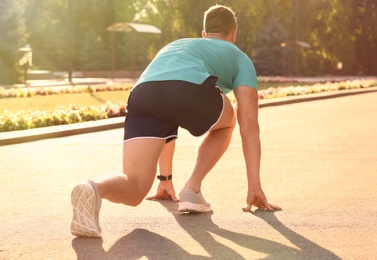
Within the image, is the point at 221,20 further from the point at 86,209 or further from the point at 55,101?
the point at 55,101

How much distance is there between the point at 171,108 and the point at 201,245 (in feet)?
2.97

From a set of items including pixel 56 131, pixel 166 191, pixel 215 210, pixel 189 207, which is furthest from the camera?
pixel 56 131

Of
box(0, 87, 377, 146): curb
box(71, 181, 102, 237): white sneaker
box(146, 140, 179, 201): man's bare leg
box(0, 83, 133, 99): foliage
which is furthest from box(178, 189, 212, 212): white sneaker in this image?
box(0, 83, 133, 99): foliage

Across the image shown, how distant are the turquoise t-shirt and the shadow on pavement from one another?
3.18ft

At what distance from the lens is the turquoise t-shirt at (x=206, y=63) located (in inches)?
242

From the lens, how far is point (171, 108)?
19.9 ft

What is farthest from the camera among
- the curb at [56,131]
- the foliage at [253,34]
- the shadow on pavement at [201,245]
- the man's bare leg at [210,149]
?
the foliage at [253,34]

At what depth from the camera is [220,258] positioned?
5.32m

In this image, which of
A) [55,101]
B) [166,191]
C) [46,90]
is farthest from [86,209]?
[46,90]

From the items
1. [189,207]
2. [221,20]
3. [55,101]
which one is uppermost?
[221,20]

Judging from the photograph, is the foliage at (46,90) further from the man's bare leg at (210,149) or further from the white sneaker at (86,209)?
the white sneaker at (86,209)

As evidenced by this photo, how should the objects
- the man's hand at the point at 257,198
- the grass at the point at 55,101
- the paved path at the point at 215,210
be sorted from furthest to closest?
the grass at the point at 55,101 < the man's hand at the point at 257,198 < the paved path at the point at 215,210

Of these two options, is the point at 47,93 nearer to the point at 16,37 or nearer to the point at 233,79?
the point at 16,37

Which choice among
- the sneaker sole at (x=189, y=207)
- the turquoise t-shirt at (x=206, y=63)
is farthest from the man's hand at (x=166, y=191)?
the turquoise t-shirt at (x=206, y=63)
